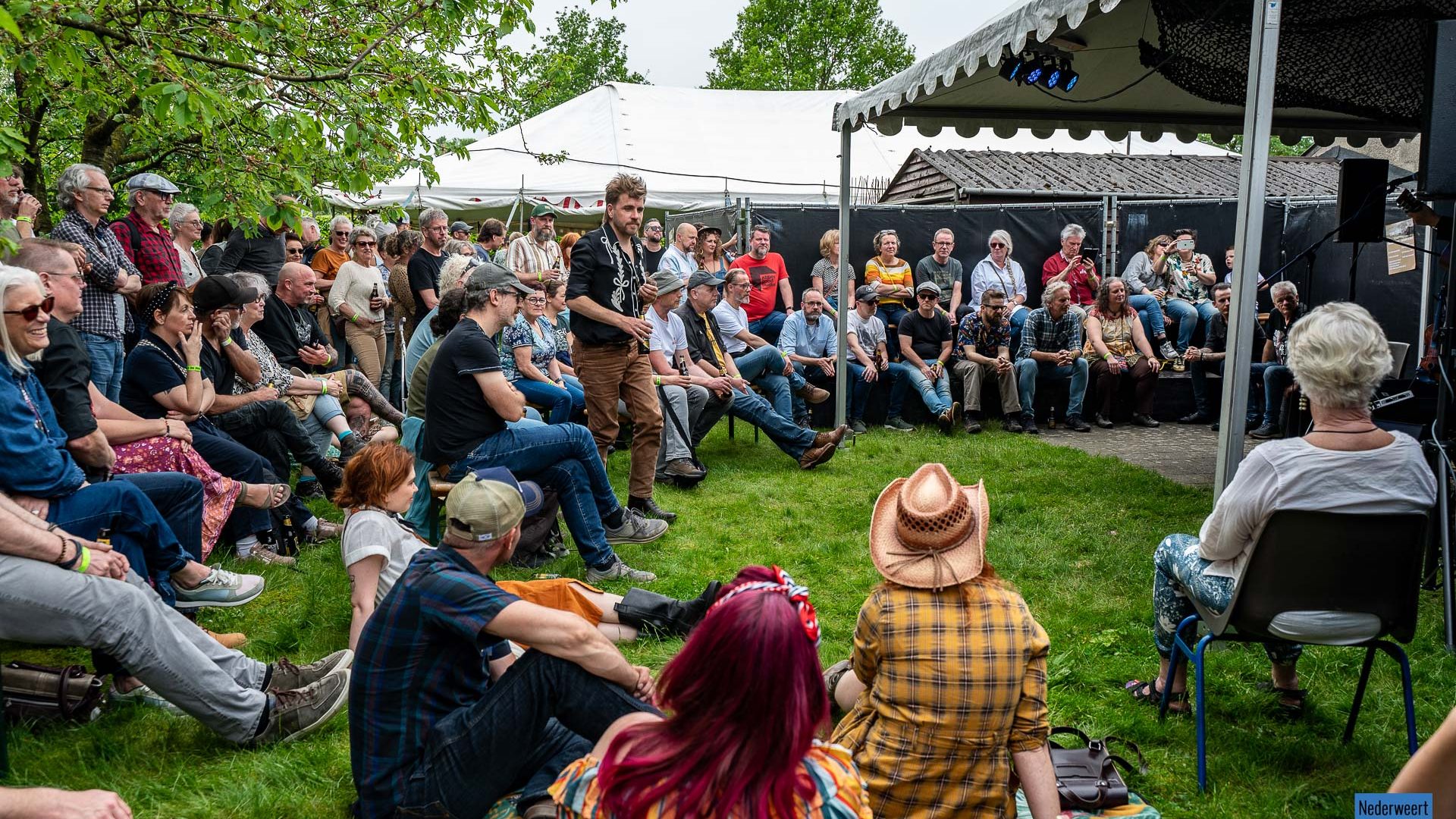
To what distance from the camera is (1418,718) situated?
12.3 ft

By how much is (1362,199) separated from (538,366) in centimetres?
616

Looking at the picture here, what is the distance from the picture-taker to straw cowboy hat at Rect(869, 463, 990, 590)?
246 cm

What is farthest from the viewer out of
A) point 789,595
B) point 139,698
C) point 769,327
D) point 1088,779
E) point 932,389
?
point 769,327

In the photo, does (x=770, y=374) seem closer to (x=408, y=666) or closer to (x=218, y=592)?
(x=218, y=592)

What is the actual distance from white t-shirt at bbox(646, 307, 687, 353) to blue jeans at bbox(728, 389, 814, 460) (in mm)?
593

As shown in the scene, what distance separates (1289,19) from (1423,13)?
0.68 m

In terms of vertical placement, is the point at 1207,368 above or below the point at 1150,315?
below

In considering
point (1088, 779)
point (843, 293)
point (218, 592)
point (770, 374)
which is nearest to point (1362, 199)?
point (843, 293)

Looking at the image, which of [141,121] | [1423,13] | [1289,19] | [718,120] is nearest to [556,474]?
[141,121]

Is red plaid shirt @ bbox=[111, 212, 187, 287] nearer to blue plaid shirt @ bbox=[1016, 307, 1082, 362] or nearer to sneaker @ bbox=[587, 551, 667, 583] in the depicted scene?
sneaker @ bbox=[587, 551, 667, 583]

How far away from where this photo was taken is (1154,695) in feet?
12.6

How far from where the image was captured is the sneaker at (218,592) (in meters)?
4.41

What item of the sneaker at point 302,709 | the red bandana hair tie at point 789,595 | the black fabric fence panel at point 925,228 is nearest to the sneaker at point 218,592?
the sneaker at point 302,709

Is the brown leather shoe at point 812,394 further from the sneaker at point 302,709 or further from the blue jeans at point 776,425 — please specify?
the sneaker at point 302,709
